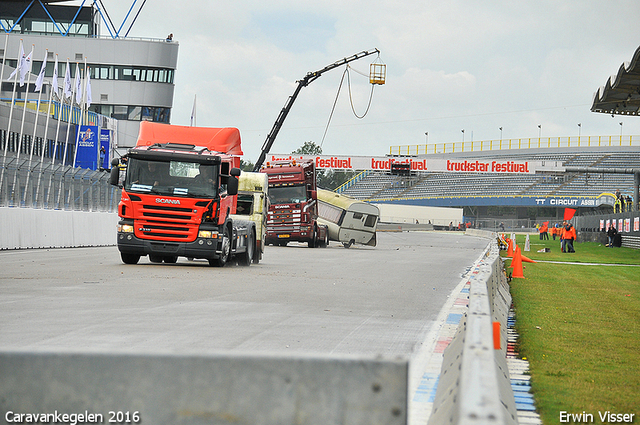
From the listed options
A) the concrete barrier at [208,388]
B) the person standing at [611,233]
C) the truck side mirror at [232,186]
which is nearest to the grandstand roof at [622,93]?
the person standing at [611,233]

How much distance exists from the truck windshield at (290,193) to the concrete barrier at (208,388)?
111 ft

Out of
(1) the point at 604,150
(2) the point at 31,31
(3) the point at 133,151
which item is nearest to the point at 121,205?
(3) the point at 133,151

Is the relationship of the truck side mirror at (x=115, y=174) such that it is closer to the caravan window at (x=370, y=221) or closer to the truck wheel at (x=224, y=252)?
the truck wheel at (x=224, y=252)

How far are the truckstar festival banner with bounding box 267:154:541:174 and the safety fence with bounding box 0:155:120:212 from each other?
129 ft

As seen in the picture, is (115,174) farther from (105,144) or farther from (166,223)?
(105,144)

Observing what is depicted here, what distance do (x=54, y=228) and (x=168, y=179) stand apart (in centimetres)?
1071

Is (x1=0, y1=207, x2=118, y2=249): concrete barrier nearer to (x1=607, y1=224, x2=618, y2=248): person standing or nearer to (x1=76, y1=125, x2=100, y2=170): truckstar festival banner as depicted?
(x1=607, y1=224, x2=618, y2=248): person standing

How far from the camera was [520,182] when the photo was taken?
104m

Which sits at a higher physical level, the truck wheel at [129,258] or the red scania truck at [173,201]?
the red scania truck at [173,201]

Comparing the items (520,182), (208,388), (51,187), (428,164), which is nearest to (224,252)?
(51,187)

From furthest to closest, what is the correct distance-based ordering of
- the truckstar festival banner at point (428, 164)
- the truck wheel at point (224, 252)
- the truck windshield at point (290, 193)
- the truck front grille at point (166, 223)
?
the truckstar festival banner at point (428, 164), the truck windshield at point (290, 193), the truck wheel at point (224, 252), the truck front grille at point (166, 223)

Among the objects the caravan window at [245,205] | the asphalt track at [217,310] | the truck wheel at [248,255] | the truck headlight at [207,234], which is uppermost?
the caravan window at [245,205]

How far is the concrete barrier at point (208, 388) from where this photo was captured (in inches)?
108

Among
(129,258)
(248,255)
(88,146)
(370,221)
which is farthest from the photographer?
(88,146)
